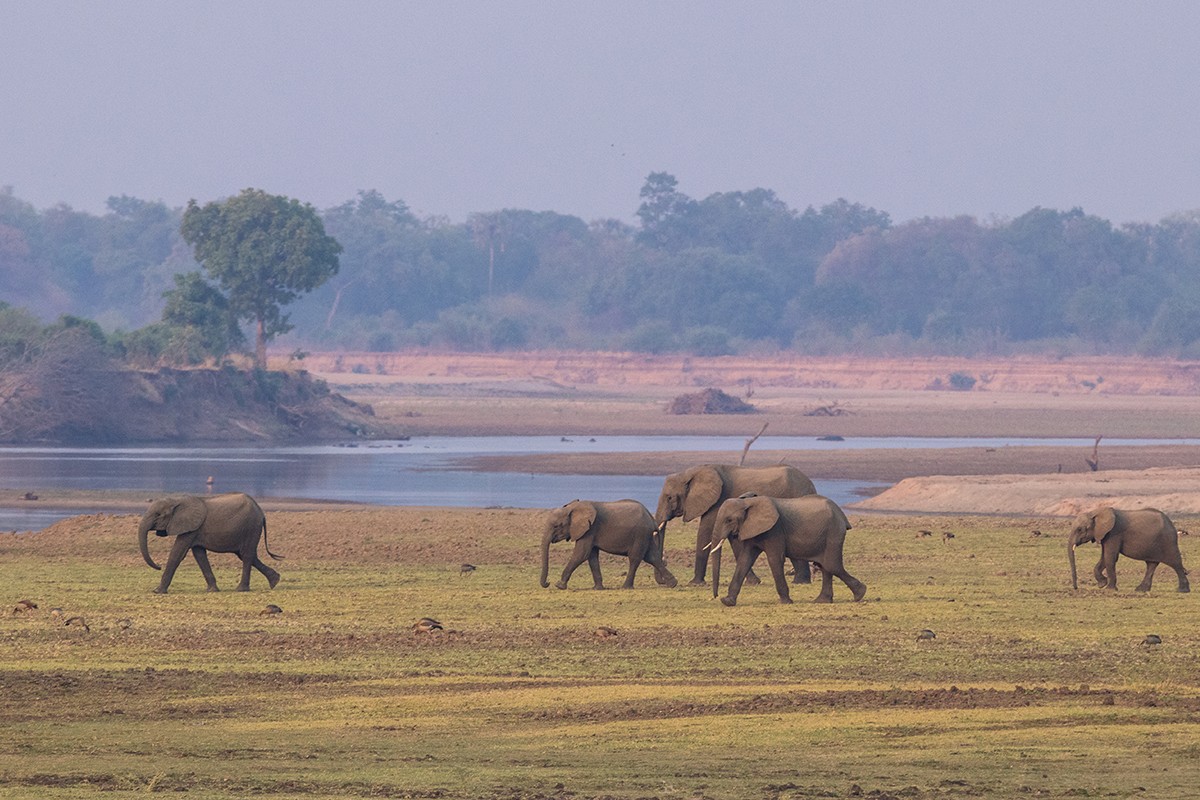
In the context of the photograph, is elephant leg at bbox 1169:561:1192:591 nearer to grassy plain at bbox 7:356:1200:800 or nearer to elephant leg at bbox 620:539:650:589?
grassy plain at bbox 7:356:1200:800

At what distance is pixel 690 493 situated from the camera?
26.5 meters

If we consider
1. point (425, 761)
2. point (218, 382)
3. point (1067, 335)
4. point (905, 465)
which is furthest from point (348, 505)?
point (1067, 335)

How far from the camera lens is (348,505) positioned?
44.4 m

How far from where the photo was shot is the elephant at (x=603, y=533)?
25.3 metres

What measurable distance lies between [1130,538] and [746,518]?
5.17 m

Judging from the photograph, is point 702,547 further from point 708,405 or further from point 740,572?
point 708,405

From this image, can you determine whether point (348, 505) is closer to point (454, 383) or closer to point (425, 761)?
point (425, 761)

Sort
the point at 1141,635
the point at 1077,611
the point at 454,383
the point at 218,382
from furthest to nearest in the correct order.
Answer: the point at 454,383 → the point at 218,382 → the point at 1077,611 → the point at 1141,635

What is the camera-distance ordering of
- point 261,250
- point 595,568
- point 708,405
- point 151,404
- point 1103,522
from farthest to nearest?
point 708,405
point 261,250
point 151,404
point 595,568
point 1103,522

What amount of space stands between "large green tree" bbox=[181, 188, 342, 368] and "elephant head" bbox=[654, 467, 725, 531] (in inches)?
2337

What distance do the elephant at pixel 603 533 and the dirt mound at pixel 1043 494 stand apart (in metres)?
15.9

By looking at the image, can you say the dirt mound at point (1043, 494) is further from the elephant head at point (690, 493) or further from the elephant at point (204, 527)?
the elephant at point (204, 527)

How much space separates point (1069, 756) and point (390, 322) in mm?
150881

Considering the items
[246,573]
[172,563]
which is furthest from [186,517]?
[246,573]
